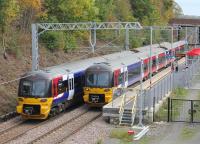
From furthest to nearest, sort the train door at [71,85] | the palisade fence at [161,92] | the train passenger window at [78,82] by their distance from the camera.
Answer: the train passenger window at [78,82]
the train door at [71,85]
the palisade fence at [161,92]

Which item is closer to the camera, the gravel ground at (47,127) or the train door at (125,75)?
the gravel ground at (47,127)

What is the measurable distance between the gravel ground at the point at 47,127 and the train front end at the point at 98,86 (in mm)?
1028

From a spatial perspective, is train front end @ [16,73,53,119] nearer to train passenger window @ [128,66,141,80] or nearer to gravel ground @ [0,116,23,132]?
gravel ground @ [0,116,23,132]

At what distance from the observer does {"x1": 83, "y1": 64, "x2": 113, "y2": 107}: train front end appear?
3177cm

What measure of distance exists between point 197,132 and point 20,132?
8518 millimetres

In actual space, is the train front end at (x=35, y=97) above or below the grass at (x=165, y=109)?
above

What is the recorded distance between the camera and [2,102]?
3288 centimetres

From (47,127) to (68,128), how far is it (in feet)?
3.66

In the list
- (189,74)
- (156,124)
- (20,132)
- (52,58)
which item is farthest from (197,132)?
(52,58)

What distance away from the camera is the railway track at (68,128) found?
79.1 feet

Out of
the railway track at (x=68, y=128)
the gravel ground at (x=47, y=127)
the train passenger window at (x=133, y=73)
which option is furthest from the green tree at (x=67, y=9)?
the railway track at (x=68, y=128)

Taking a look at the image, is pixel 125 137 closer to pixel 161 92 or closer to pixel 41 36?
pixel 161 92

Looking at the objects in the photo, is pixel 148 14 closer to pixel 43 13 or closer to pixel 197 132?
pixel 43 13

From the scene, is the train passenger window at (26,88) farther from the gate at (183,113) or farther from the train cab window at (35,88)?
the gate at (183,113)
